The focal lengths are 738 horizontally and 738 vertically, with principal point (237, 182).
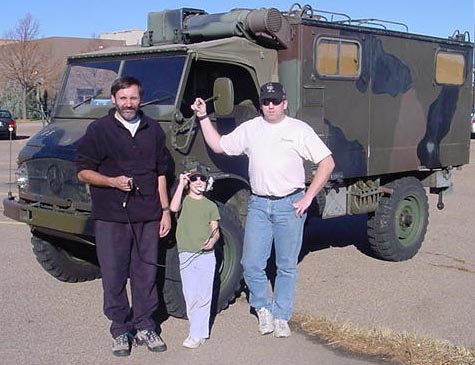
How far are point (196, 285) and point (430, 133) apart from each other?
3960mm

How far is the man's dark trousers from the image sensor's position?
482cm

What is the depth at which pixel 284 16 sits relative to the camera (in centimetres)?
636

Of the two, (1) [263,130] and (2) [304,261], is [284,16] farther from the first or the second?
(2) [304,261]

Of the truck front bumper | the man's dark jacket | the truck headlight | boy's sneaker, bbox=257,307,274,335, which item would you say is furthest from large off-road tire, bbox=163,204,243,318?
the truck headlight

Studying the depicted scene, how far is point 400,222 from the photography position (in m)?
8.12

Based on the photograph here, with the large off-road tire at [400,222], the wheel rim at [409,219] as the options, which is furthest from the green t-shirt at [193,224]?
the wheel rim at [409,219]

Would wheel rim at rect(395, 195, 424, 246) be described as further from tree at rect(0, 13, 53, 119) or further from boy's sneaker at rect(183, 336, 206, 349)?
tree at rect(0, 13, 53, 119)

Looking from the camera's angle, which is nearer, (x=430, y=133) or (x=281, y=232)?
(x=281, y=232)

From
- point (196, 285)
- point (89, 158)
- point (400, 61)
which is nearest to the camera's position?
point (89, 158)

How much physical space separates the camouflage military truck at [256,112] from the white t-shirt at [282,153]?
64cm

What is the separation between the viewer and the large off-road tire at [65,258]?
21.8ft

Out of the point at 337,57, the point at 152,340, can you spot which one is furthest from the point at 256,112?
the point at 152,340

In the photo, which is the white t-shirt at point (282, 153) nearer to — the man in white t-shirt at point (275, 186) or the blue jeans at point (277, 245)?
the man in white t-shirt at point (275, 186)

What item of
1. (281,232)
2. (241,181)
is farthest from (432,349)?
(241,181)
